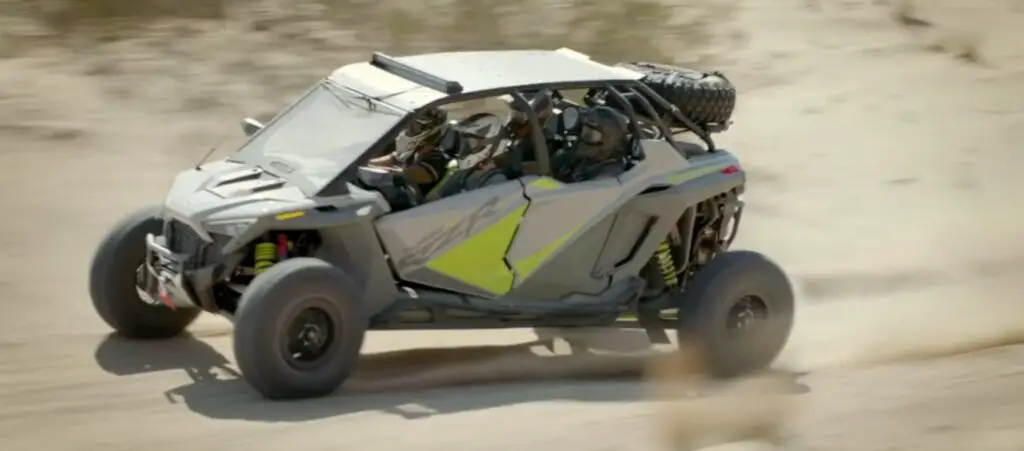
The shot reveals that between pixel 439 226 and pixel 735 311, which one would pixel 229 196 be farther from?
pixel 735 311

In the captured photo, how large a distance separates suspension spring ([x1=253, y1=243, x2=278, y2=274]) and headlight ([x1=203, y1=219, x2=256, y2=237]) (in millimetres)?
229

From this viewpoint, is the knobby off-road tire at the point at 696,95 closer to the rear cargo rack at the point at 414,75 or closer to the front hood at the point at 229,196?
the rear cargo rack at the point at 414,75

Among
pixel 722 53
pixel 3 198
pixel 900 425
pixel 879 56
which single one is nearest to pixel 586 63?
pixel 900 425

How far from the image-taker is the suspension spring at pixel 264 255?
8.85 meters

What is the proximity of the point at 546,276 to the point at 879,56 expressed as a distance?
33.3 ft

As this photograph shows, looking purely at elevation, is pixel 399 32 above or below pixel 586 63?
below

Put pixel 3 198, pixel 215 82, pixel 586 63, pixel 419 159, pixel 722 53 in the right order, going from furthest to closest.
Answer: pixel 722 53, pixel 215 82, pixel 3 198, pixel 586 63, pixel 419 159

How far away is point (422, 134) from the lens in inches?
386

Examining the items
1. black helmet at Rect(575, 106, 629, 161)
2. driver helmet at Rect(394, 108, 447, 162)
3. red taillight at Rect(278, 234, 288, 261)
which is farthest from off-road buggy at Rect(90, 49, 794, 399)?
driver helmet at Rect(394, 108, 447, 162)

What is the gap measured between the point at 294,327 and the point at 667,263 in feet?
8.16

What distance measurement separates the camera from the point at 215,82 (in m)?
14.8

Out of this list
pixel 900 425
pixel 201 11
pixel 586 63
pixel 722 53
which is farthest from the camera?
pixel 722 53

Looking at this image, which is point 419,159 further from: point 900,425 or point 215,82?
point 215,82

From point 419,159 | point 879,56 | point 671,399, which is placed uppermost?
point 419,159
